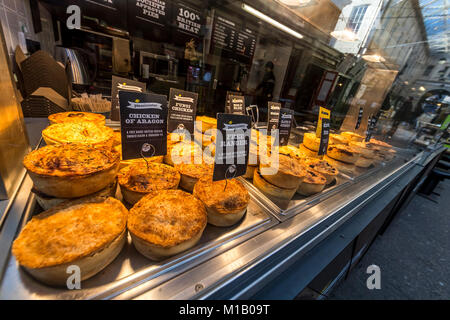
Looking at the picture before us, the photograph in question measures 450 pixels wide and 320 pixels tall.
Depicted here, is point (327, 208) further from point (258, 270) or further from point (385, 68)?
point (385, 68)

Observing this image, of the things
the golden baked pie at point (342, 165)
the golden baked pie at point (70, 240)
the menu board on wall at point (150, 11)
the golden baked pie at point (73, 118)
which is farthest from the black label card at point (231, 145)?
the menu board on wall at point (150, 11)

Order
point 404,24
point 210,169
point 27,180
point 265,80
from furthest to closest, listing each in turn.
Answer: point 265,80 < point 404,24 < point 210,169 < point 27,180

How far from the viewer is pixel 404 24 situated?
445 centimetres

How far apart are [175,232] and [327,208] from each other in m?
1.47

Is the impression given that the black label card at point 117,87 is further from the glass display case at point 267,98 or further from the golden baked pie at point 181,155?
the golden baked pie at point 181,155

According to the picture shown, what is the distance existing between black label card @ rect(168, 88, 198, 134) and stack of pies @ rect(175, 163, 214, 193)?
461 mm

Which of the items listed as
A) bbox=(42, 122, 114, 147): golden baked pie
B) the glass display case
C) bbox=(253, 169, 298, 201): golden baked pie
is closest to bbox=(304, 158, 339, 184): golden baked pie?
the glass display case

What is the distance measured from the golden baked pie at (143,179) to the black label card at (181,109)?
53 cm

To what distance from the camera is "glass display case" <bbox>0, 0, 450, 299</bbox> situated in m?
1.01

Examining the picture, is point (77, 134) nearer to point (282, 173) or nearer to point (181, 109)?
point (181, 109)

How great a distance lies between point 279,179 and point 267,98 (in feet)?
22.4

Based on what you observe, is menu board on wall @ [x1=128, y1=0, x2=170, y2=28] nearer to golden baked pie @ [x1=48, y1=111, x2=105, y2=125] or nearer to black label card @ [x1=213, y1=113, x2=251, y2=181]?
golden baked pie @ [x1=48, y1=111, x2=105, y2=125]

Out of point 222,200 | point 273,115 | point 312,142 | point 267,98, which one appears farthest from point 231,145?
point 267,98

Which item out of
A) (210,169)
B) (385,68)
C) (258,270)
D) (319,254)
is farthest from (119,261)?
(385,68)
